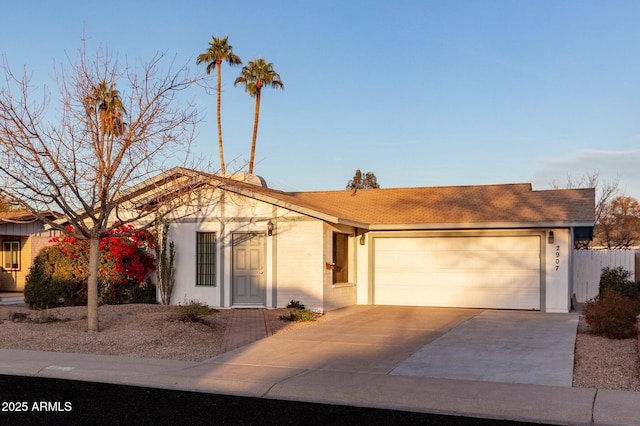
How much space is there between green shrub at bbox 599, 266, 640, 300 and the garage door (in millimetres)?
2004

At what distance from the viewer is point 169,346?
37.7 ft

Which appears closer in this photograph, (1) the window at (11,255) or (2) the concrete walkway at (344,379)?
(2) the concrete walkway at (344,379)

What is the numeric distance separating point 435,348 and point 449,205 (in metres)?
10.0

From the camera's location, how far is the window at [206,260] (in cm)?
1864

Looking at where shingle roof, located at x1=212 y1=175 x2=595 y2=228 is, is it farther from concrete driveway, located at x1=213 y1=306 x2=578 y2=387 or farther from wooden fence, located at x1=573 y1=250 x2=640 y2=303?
concrete driveway, located at x1=213 y1=306 x2=578 y2=387

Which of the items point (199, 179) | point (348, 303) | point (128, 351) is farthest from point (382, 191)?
point (128, 351)

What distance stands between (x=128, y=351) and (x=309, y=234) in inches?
303

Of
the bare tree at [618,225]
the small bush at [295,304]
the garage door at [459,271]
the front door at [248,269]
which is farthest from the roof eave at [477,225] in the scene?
the bare tree at [618,225]

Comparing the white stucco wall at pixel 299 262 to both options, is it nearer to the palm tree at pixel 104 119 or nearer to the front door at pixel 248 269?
the front door at pixel 248 269

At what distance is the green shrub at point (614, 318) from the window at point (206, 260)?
400 inches

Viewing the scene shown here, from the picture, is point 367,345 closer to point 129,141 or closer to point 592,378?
point 592,378

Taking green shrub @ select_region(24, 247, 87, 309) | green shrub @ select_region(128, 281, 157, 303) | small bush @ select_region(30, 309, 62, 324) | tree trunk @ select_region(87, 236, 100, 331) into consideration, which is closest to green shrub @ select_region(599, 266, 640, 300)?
tree trunk @ select_region(87, 236, 100, 331)

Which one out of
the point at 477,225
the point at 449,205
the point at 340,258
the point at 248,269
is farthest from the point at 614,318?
the point at 248,269

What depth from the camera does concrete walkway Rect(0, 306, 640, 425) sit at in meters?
7.66
